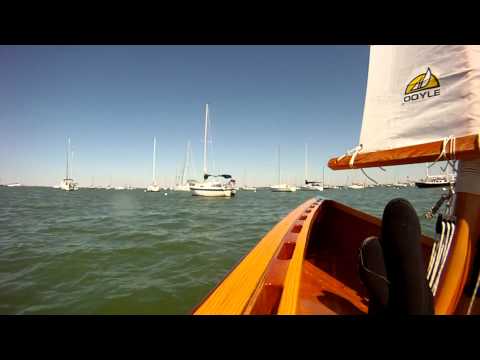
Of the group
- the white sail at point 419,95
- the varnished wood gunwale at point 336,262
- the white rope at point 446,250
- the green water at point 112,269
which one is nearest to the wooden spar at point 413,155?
the white sail at point 419,95

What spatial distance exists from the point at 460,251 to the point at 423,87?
0.96 meters

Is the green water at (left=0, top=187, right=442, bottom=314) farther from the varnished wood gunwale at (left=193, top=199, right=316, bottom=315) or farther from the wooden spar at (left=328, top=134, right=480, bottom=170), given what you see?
the wooden spar at (left=328, top=134, right=480, bottom=170)

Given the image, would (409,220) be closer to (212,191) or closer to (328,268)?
(328,268)

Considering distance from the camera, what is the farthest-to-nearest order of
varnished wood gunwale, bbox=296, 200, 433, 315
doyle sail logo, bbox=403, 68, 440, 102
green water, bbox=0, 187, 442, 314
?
green water, bbox=0, 187, 442, 314, varnished wood gunwale, bbox=296, 200, 433, 315, doyle sail logo, bbox=403, 68, 440, 102

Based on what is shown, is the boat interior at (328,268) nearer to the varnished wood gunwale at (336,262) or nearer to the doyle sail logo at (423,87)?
the varnished wood gunwale at (336,262)

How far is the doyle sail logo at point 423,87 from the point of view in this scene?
1290mm

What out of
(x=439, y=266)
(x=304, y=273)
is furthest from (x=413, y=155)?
(x=304, y=273)

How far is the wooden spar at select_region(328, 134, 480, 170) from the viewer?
0.96 meters

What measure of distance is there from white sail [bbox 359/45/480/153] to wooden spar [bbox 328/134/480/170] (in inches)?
5.1

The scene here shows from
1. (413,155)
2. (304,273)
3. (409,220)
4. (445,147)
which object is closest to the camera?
(409,220)

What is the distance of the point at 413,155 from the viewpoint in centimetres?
116

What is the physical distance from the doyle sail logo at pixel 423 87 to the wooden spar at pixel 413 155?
0.39 meters

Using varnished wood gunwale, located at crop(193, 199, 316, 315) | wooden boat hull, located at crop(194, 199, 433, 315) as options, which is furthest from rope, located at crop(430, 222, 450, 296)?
varnished wood gunwale, located at crop(193, 199, 316, 315)
